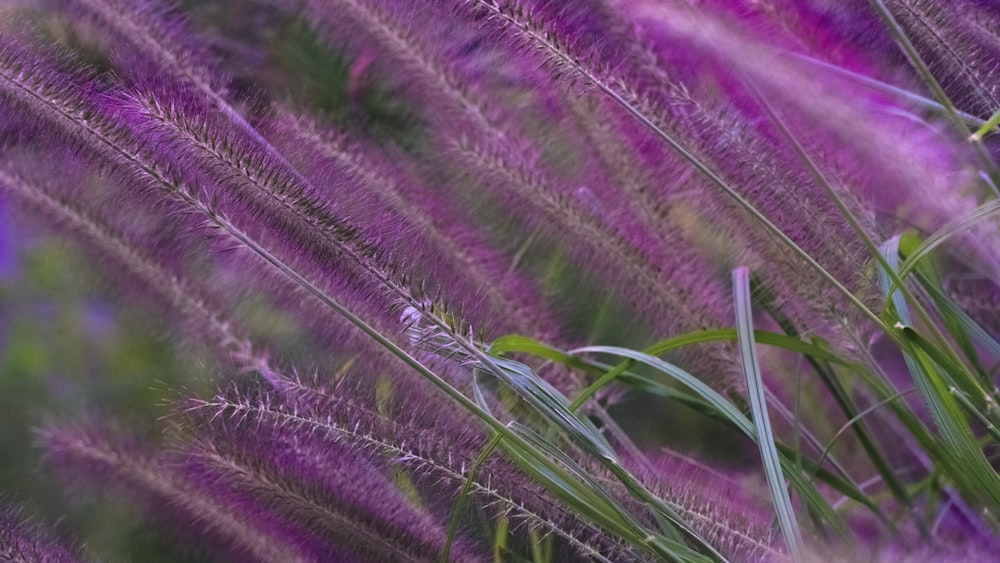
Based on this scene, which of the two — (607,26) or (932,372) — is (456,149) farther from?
(932,372)

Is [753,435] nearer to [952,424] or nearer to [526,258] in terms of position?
[952,424]

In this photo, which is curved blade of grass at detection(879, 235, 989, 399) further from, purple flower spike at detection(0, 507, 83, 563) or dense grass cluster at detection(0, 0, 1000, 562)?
purple flower spike at detection(0, 507, 83, 563)

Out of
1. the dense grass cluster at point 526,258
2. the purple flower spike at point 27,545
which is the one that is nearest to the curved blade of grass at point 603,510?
the dense grass cluster at point 526,258

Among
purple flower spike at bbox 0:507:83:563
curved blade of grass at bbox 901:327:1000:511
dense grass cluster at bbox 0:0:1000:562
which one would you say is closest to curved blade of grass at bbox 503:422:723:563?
dense grass cluster at bbox 0:0:1000:562

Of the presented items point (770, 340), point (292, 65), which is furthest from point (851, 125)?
point (292, 65)

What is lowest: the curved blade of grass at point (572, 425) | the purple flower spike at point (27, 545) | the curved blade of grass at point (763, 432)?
the purple flower spike at point (27, 545)

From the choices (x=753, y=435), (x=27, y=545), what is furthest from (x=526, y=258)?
(x=27, y=545)

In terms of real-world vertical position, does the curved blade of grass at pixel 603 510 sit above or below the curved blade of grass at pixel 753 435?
below

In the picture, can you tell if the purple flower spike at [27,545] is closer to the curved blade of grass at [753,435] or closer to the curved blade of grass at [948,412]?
the curved blade of grass at [753,435]
